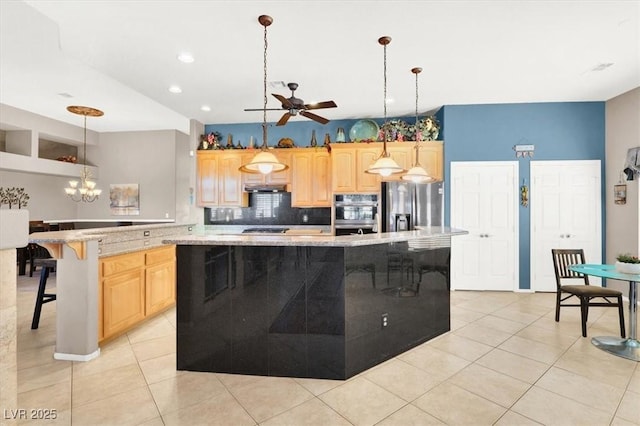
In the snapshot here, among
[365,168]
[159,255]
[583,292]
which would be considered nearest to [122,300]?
[159,255]

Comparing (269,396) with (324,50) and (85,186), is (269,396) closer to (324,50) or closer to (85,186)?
(324,50)

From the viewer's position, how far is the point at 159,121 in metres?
6.72

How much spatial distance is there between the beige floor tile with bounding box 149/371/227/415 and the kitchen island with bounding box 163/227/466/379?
11cm

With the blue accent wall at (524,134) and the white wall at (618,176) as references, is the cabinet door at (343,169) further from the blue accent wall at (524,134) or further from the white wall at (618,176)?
the white wall at (618,176)

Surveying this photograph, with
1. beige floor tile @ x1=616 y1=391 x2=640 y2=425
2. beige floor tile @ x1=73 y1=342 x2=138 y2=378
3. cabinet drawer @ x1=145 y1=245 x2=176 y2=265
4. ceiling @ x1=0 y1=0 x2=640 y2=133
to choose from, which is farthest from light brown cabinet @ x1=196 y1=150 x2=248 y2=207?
beige floor tile @ x1=616 y1=391 x2=640 y2=425

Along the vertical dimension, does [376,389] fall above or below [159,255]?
below

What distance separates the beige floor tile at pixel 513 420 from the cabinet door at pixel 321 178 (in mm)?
3956

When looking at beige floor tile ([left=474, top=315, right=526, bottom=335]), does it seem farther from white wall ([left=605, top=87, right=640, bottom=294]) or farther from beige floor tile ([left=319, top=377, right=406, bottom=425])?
white wall ([left=605, top=87, right=640, bottom=294])

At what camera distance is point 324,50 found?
3.35 m

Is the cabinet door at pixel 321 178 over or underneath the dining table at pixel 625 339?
over


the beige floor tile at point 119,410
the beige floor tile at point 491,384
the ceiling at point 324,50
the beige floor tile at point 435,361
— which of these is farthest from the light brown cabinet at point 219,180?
the beige floor tile at point 491,384

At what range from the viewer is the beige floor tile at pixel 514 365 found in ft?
8.12

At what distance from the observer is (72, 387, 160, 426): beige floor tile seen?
6.41ft

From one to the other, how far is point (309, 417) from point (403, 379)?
0.84 metres
